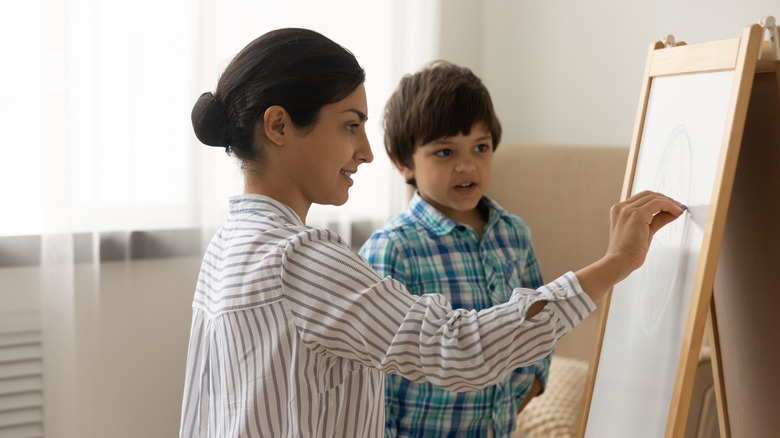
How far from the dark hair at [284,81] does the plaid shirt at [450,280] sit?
481 mm

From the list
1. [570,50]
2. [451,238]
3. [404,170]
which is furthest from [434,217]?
[570,50]

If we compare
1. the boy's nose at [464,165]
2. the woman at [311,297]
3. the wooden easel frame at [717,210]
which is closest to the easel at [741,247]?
the wooden easel frame at [717,210]

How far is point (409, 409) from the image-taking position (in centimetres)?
143

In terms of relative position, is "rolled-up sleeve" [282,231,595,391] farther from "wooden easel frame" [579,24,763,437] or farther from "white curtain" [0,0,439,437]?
"white curtain" [0,0,439,437]

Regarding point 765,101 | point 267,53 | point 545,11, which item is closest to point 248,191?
point 267,53

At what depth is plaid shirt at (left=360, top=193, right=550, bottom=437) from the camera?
1430 mm

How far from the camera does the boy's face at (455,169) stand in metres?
1.51

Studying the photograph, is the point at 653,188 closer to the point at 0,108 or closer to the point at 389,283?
the point at 389,283

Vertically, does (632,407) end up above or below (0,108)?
below

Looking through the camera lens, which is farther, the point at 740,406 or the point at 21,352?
the point at 21,352

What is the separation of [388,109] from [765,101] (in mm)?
800

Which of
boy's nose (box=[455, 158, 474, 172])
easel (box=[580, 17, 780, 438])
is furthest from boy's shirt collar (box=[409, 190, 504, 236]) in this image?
easel (box=[580, 17, 780, 438])

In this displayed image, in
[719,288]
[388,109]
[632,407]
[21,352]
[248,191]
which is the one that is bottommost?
[21,352]

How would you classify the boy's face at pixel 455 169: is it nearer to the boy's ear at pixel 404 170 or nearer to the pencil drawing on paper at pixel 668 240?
the boy's ear at pixel 404 170
